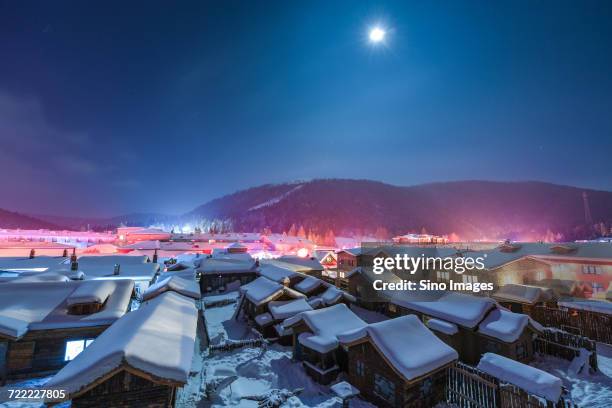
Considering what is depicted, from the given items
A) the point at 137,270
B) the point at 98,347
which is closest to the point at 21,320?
the point at 98,347

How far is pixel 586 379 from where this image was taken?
1672cm

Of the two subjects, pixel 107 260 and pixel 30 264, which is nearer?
pixel 30 264

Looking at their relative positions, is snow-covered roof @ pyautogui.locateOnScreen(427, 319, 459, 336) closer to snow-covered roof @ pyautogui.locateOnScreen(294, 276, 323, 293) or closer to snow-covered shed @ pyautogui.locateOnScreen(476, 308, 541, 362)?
snow-covered shed @ pyautogui.locateOnScreen(476, 308, 541, 362)

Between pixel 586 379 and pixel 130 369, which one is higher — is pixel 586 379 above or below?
below

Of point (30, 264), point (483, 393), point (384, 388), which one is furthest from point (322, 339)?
point (30, 264)

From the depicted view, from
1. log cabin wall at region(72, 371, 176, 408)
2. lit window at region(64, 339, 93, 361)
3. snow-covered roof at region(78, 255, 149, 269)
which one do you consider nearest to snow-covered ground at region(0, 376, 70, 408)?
lit window at region(64, 339, 93, 361)

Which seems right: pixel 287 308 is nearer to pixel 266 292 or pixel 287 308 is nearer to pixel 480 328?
pixel 266 292

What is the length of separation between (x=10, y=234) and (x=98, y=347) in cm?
10664

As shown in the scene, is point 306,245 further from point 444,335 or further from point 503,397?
point 503,397

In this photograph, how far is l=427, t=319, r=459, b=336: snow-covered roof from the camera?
19.1 meters

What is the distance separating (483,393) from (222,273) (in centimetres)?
3213

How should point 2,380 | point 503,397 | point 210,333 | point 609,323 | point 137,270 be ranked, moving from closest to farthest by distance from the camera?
point 503,397 → point 2,380 → point 609,323 → point 210,333 → point 137,270

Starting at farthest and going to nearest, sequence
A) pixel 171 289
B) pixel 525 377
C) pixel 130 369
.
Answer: pixel 171 289 < pixel 525 377 < pixel 130 369

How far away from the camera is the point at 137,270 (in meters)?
33.1
